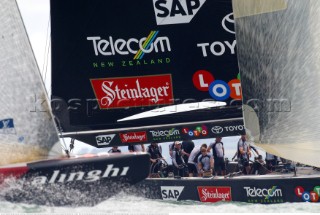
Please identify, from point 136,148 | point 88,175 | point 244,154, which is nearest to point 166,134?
point 136,148

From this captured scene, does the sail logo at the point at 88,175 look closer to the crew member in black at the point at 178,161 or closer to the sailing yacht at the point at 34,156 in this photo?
the sailing yacht at the point at 34,156

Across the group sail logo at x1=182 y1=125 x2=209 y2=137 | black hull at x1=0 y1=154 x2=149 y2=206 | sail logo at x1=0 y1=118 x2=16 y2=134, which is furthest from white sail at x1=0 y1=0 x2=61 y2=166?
sail logo at x1=182 y1=125 x2=209 y2=137

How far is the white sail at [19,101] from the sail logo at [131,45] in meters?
1.77

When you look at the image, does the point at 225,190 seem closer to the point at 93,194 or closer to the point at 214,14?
the point at 214,14

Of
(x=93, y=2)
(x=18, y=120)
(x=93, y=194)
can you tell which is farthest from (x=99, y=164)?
(x=93, y=2)

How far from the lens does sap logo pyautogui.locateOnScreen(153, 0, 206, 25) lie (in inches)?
455

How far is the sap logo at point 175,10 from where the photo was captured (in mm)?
11562

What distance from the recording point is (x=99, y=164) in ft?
30.6

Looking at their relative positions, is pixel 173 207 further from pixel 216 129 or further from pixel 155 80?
pixel 155 80

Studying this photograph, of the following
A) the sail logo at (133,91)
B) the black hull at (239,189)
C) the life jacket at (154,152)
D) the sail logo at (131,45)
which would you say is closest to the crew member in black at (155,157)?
the life jacket at (154,152)

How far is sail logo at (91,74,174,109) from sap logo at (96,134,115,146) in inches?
16.0

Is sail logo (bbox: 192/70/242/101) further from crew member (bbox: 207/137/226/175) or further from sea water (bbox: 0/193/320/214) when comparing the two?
sea water (bbox: 0/193/320/214)

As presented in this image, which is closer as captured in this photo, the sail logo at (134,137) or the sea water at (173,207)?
the sea water at (173,207)

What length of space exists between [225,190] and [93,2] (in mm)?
3099
